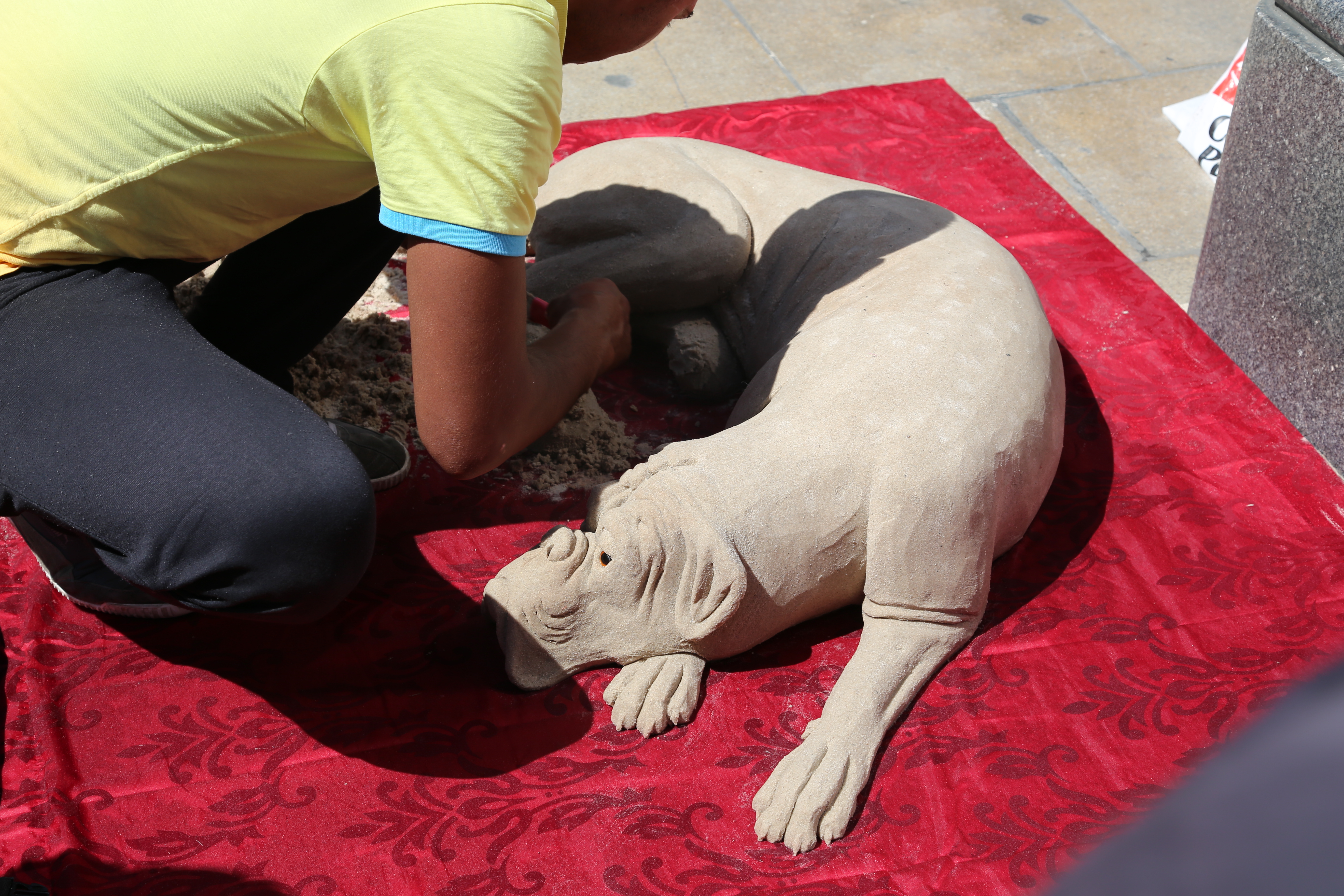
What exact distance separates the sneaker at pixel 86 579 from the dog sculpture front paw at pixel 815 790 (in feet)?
3.72

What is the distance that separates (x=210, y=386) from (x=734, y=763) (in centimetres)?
105

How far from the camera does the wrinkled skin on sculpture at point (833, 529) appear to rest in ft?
5.99

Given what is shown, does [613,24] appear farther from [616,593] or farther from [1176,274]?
[1176,274]

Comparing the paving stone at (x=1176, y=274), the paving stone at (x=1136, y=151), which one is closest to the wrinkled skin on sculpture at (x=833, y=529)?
the paving stone at (x=1176, y=274)

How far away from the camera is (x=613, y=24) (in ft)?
5.45

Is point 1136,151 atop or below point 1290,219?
below

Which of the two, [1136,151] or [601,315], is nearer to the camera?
[601,315]

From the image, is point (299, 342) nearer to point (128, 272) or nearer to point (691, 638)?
point (128, 272)

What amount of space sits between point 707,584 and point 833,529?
0.24 m

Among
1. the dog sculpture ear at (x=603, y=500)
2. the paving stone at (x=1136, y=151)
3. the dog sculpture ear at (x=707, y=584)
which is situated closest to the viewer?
the dog sculpture ear at (x=707, y=584)

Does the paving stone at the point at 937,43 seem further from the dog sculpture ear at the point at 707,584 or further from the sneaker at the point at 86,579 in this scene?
the sneaker at the point at 86,579

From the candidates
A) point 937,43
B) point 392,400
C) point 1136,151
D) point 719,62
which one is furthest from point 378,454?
point 937,43

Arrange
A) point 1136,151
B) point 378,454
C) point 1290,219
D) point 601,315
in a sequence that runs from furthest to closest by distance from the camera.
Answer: point 1136,151 < point 1290,219 < point 378,454 < point 601,315

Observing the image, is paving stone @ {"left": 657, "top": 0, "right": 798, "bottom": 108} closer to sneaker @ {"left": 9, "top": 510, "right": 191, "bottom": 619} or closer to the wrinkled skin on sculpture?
the wrinkled skin on sculpture
